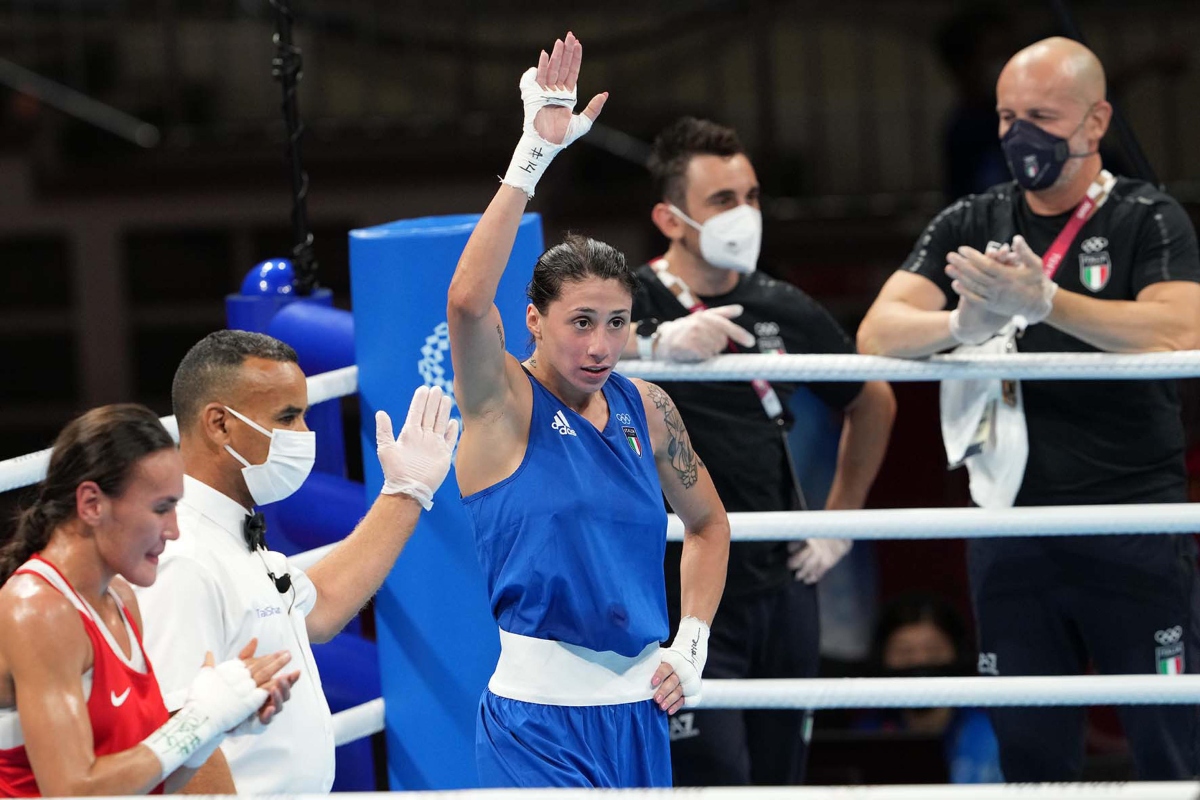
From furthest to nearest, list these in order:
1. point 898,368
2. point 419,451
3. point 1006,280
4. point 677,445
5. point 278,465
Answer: point 898,368 → point 1006,280 → point 677,445 → point 419,451 → point 278,465

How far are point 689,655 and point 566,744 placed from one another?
263mm

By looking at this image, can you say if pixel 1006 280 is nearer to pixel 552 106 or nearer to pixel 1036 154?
pixel 1036 154

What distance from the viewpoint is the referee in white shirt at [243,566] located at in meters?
2.28

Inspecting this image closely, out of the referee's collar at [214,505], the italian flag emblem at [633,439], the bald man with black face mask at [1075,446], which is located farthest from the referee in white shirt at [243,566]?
the bald man with black face mask at [1075,446]

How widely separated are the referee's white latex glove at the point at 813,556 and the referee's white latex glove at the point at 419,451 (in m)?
1.02

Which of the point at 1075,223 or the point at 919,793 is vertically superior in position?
the point at 1075,223

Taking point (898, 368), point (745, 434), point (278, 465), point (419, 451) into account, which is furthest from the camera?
point (745, 434)

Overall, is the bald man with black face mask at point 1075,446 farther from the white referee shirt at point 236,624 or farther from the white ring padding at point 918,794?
the white ring padding at point 918,794

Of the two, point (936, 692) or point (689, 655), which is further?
point (936, 692)

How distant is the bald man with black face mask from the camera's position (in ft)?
10.4

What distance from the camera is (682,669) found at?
106 inches

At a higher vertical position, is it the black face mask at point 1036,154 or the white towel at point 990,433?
the black face mask at point 1036,154

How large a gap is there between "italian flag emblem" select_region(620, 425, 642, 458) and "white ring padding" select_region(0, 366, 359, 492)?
1.96 feet

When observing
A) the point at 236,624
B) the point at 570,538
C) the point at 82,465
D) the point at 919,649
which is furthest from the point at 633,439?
the point at 919,649
